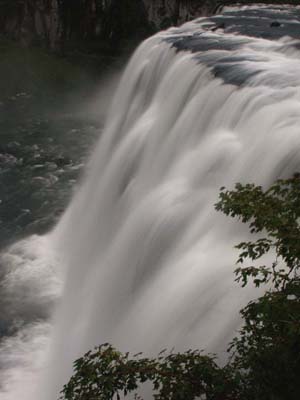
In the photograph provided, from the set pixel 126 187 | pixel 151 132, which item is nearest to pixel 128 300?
pixel 126 187

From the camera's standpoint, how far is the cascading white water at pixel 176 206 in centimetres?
809

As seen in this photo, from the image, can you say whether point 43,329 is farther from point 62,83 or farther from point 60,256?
point 62,83

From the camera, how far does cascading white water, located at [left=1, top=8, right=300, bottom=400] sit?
809 cm

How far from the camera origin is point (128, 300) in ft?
33.0

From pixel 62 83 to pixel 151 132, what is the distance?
18.5 m

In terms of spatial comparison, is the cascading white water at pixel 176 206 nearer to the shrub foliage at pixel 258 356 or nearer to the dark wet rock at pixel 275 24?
the shrub foliage at pixel 258 356

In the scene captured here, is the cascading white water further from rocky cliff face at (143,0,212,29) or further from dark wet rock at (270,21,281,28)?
rocky cliff face at (143,0,212,29)

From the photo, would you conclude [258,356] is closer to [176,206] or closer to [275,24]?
[176,206]

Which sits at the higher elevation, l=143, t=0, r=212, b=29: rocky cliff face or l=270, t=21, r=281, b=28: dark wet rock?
l=143, t=0, r=212, b=29: rocky cliff face

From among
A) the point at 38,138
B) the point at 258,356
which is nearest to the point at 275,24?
the point at 38,138

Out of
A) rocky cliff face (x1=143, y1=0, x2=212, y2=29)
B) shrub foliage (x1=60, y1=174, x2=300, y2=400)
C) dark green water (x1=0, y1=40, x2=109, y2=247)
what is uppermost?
rocky cliff face (x1=143, y1=0, x2=212, y2=29)

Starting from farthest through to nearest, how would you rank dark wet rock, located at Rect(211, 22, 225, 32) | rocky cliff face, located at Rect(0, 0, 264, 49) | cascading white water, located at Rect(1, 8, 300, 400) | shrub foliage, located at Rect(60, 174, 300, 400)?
rocky cliff face, located at Rect(0, 0, 264, 49) < dark wet rock, located at Rect(211, 22, 225, 32) < cascading white water, located at Rect(1, 8, 300, 400) < shrub foliage, located at Rect(60, 174, 300, 400)

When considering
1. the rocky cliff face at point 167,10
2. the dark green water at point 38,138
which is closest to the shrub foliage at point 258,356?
the dark green water at point 38,138

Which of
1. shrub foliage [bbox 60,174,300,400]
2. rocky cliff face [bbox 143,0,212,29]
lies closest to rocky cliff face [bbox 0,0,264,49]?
rocky cliff face [bbox 143,0,212,29]
